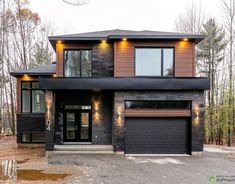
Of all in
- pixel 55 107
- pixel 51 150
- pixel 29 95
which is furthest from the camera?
pixel 29 95

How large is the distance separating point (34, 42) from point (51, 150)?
17.0 m

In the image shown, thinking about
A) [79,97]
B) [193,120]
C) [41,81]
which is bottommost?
[193,120]

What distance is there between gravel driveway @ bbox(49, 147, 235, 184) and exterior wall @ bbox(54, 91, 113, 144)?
1.82m

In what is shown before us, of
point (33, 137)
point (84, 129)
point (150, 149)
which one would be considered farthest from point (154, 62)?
point (33, 137)

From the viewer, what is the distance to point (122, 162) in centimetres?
885

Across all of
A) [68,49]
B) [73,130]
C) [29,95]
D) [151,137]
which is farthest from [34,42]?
[151,137]

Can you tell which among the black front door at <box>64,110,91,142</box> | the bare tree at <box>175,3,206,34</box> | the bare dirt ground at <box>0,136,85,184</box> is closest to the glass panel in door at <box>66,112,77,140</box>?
the black front door at <box>64,110,91,142</box>

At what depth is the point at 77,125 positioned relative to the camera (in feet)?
38.9

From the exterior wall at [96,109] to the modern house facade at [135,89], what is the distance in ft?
0.18

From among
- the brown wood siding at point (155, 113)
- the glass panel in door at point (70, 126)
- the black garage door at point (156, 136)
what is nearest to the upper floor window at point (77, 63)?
the glass panel in door at point (70, 126)

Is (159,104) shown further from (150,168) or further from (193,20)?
(193,20)

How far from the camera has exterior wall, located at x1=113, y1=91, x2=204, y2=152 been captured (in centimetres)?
1022

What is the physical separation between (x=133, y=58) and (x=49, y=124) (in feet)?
18.1

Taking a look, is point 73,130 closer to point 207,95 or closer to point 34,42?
point 207,95
